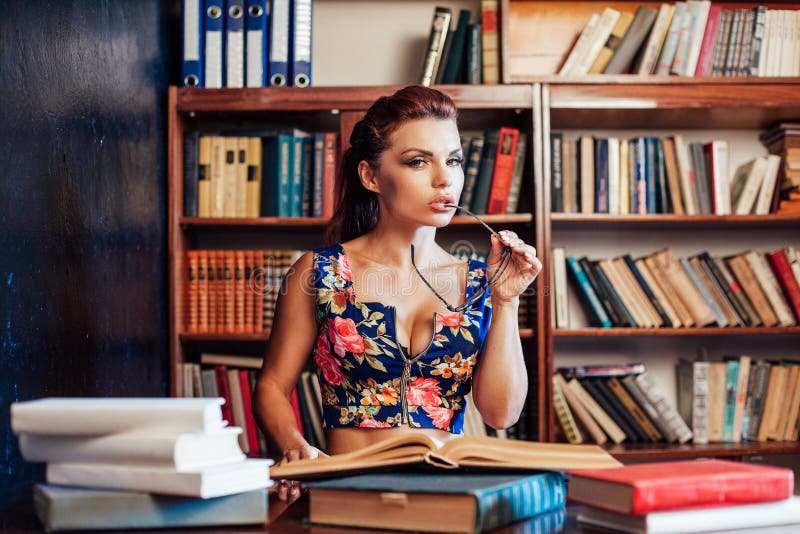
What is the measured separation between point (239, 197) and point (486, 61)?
0.93m

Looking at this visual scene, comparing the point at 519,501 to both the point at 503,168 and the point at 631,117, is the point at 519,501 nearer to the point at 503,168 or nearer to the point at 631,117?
the point at 503,168

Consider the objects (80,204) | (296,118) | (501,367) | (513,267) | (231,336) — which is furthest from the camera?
(296,118)

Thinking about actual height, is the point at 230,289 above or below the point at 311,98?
below

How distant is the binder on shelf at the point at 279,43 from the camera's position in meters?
2.93

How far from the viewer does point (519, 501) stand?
3.09 ft

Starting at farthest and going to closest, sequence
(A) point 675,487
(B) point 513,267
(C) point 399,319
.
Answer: (C) point 399,319, (B) point 513,267, (A) point 675,487

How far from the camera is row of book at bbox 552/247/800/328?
2.95 m

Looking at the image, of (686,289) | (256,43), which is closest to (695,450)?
(686,289)

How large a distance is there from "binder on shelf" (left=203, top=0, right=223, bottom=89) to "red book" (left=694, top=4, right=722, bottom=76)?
1579mm

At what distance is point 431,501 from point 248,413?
2.14 metres

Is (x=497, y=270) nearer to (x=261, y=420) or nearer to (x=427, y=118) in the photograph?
(x=427, y=118)

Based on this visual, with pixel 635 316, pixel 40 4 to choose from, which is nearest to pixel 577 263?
pixel 635 316

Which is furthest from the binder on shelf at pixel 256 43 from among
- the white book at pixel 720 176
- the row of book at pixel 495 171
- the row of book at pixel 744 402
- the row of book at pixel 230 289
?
the row of book at pixel 744 402

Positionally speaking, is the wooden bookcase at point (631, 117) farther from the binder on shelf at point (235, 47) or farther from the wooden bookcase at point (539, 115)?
the binder on shelf at point (235, 47)
